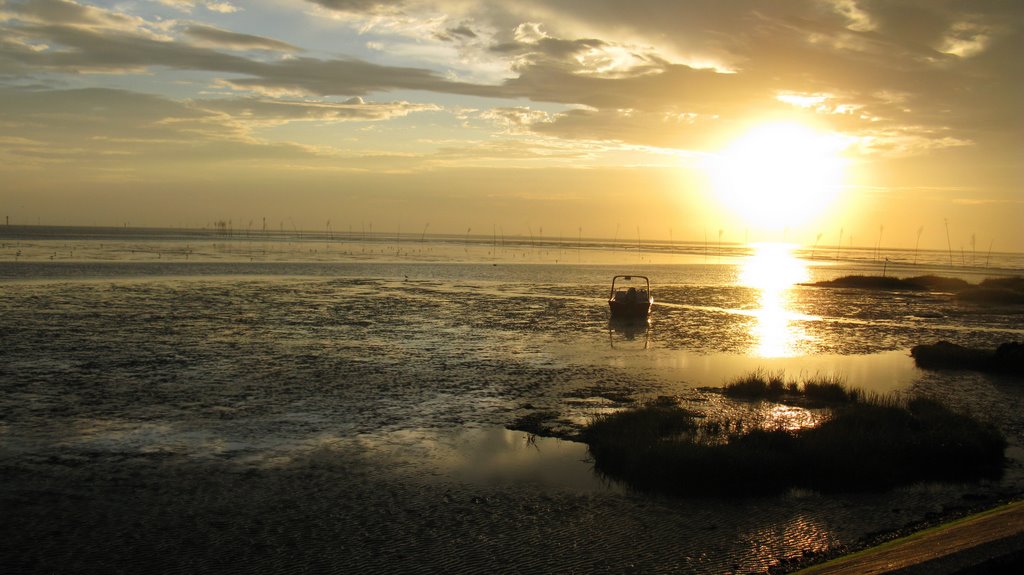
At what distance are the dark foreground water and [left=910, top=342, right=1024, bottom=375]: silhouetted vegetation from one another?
108cm

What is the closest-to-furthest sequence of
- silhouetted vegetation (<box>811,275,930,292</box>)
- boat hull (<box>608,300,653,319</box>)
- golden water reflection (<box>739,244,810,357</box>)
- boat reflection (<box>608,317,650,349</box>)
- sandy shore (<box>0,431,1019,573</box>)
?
1. sandy shore (<box>0,431,1019,573</box>)
2. boat reflection (<box>608,317,650,349</box>)
3. golden water reflection (<box>739,244,810,357</box>)
4. boat hull (<box>608,300,653,319</box>)
5. silhouetted vegetation (<box>811,275,930,292</box>)

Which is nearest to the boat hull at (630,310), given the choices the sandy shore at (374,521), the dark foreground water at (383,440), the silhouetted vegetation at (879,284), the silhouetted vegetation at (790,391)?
the dark foreground water at (383,440)

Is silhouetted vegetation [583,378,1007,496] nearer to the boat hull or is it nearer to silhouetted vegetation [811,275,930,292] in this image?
the boat hull

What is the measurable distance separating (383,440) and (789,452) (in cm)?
827

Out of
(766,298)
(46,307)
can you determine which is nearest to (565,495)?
(46,307)

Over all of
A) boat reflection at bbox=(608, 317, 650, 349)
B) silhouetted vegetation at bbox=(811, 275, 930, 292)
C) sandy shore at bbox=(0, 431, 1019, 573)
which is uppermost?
silhouetted vegetation at bbox=(811, 275, 930, 292)

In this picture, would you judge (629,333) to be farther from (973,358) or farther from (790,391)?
(790,391)

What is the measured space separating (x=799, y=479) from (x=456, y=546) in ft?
22.8

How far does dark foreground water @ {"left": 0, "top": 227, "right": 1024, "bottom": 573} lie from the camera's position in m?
10.3

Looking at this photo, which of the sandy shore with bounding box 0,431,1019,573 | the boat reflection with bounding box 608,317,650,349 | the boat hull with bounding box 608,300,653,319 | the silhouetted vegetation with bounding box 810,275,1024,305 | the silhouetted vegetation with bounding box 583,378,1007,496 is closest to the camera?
the sandy shore with bounding box 0,431,1019,573

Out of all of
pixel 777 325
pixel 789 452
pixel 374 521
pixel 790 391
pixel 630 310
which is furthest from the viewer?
pixel 630 310

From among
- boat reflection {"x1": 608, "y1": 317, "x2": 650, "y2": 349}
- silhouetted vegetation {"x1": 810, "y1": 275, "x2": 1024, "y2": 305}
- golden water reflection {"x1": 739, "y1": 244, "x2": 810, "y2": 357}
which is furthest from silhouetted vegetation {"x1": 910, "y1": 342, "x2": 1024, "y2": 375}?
silhouetted vegetation {"x1": 810, "y1": 275, "x2": 1024, "y2": 305}

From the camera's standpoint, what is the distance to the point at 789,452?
14.2 m

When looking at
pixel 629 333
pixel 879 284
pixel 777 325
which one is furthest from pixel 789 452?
pixel 879 284
